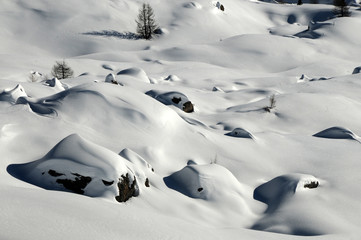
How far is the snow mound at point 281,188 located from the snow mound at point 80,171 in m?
2.72

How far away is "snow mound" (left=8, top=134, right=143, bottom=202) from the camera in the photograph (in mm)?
5824

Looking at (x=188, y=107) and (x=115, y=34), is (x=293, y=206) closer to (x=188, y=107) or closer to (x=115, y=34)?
(x=188, y=107)

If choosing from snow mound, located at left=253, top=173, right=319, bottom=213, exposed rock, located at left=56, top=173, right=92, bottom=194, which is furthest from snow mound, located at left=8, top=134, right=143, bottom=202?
snow mound, located at left=253, top=173, right=319, bottom=213

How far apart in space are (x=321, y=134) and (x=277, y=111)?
88.2 inches

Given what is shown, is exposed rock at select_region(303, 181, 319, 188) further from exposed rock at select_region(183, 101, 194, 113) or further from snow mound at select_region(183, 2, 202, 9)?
snow mound at select_region(183, 2, 202, 9)

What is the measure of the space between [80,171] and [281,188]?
404 centimetres

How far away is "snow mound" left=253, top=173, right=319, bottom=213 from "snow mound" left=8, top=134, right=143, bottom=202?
8.92 ft

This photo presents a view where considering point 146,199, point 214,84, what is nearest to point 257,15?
point 214,84

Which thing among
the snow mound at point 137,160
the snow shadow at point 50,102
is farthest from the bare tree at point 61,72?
the snow mound at point 137,160

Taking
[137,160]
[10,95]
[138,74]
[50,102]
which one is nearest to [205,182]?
[137,160]

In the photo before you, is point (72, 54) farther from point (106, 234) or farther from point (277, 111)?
point (106, 234)

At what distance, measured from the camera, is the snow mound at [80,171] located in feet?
19.1

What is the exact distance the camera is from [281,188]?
7703 mm

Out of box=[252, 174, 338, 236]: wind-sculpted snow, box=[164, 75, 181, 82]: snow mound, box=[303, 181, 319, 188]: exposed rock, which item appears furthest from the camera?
box=[164, 75, 181, 82]: snow mound
